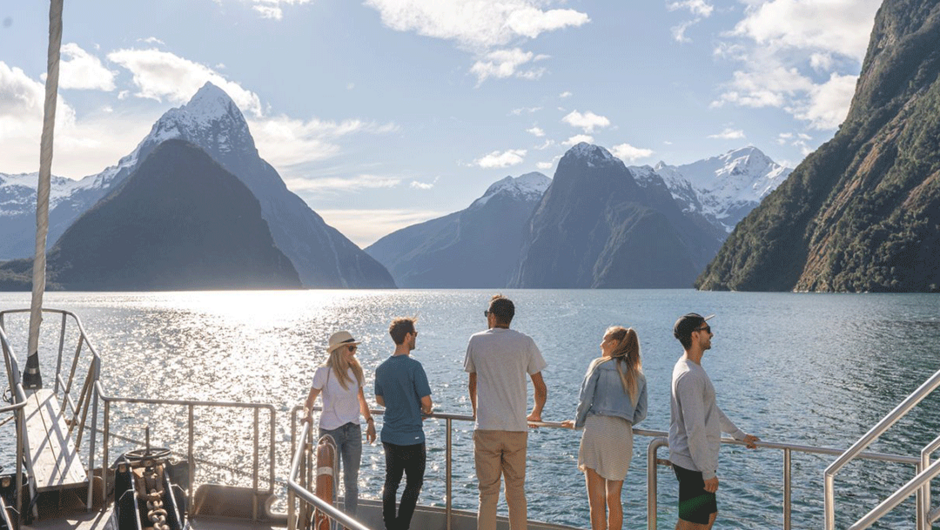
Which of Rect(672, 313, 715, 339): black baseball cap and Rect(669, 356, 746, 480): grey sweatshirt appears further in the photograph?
Rect(672, 313, 715, 339): black baseball cap

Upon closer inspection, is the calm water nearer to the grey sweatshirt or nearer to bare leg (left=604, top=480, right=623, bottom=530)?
bare leg (left=604, top=480, right=623, bottom=530)

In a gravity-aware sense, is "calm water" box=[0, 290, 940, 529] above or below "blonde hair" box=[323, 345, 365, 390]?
below

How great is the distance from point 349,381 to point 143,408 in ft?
98.6

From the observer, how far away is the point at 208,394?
126ft

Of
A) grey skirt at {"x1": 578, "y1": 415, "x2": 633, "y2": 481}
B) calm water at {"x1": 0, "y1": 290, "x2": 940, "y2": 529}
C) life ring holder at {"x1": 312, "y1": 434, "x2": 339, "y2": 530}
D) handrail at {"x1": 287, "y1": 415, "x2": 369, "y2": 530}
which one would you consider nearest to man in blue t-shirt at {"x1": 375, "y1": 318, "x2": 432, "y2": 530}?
life ring holder at {"x1": 312, "y1": 434, "x2": 339, "y2": 530}

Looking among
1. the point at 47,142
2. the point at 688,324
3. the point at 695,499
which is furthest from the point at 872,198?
the point at 47,142

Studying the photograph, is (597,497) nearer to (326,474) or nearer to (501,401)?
(501,401)

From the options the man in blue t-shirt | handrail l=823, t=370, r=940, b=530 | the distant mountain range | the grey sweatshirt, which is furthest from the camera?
the distant mountain range

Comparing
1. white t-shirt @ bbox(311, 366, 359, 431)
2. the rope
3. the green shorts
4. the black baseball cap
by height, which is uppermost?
the rope

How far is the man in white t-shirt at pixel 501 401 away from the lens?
6.05m

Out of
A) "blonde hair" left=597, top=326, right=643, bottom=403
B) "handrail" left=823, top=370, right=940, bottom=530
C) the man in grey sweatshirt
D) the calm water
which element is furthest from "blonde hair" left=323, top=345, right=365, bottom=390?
"handrail" left=823, top=370, right=940, bottom=530

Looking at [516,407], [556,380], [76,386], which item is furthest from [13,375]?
[76,386]

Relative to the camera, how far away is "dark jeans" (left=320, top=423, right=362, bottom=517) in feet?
22.1

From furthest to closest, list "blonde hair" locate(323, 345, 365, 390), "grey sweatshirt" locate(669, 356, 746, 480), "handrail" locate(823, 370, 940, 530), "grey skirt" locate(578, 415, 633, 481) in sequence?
"blonde hair" locate(323, 345, 365, 390)
"grey skirt" locate(578, 415, 633, 481)
"grey sweatshirt" locate(669, 356, 746, 480)
"handrail" locate(823, 370, 940, 530)
